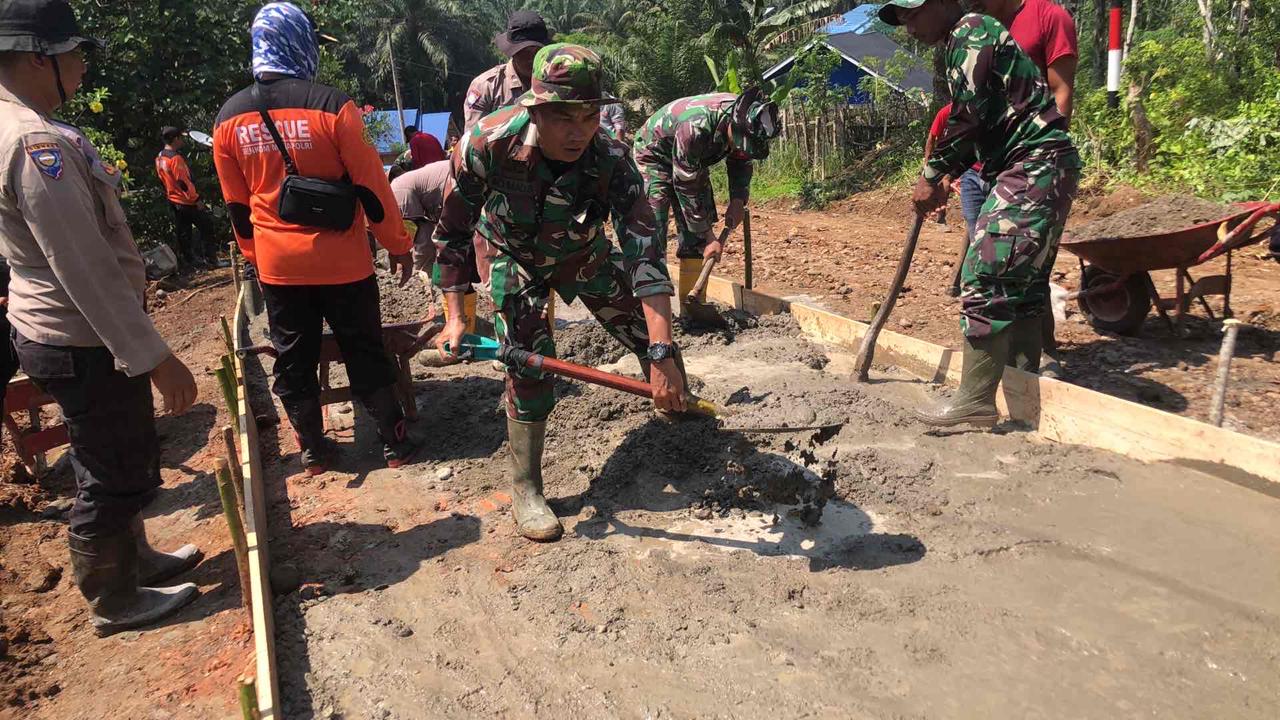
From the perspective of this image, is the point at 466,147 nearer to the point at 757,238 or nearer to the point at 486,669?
the point at 486,669

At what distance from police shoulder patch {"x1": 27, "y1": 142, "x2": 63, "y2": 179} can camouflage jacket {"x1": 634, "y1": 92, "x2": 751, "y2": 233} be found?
3143mm

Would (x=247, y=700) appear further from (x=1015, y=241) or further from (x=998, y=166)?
(x=998, y=166)

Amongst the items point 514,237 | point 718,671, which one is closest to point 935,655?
point 718,671

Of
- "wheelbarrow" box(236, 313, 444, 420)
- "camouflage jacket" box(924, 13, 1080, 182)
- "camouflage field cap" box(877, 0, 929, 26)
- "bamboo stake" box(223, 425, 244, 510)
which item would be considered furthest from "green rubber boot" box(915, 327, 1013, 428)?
"bamboo stake" box(223, 425, 244, 510)

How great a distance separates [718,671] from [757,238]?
8371 mm

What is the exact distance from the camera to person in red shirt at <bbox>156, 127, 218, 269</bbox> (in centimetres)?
963

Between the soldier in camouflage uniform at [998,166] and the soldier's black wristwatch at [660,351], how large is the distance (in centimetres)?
169

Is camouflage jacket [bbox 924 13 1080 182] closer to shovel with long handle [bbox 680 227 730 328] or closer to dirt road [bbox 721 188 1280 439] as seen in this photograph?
dirt road [bbox 721 188 1280 439]

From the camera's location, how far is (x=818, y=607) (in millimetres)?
2555

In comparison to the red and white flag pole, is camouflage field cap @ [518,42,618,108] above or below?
below

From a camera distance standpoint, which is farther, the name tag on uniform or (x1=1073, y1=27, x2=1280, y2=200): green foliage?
(x1=1073, y1=27, x2=1280, y2=200): green foliage

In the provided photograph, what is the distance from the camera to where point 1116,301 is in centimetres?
478

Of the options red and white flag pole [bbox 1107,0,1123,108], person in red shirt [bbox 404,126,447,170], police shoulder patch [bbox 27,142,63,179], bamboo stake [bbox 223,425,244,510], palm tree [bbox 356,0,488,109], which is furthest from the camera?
palm tree [bbox 356,0,488,109]

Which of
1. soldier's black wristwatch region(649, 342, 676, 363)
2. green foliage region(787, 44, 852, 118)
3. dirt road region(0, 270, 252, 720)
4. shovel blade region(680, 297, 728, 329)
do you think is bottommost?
dirt road region(0, 270, 252, 720)
